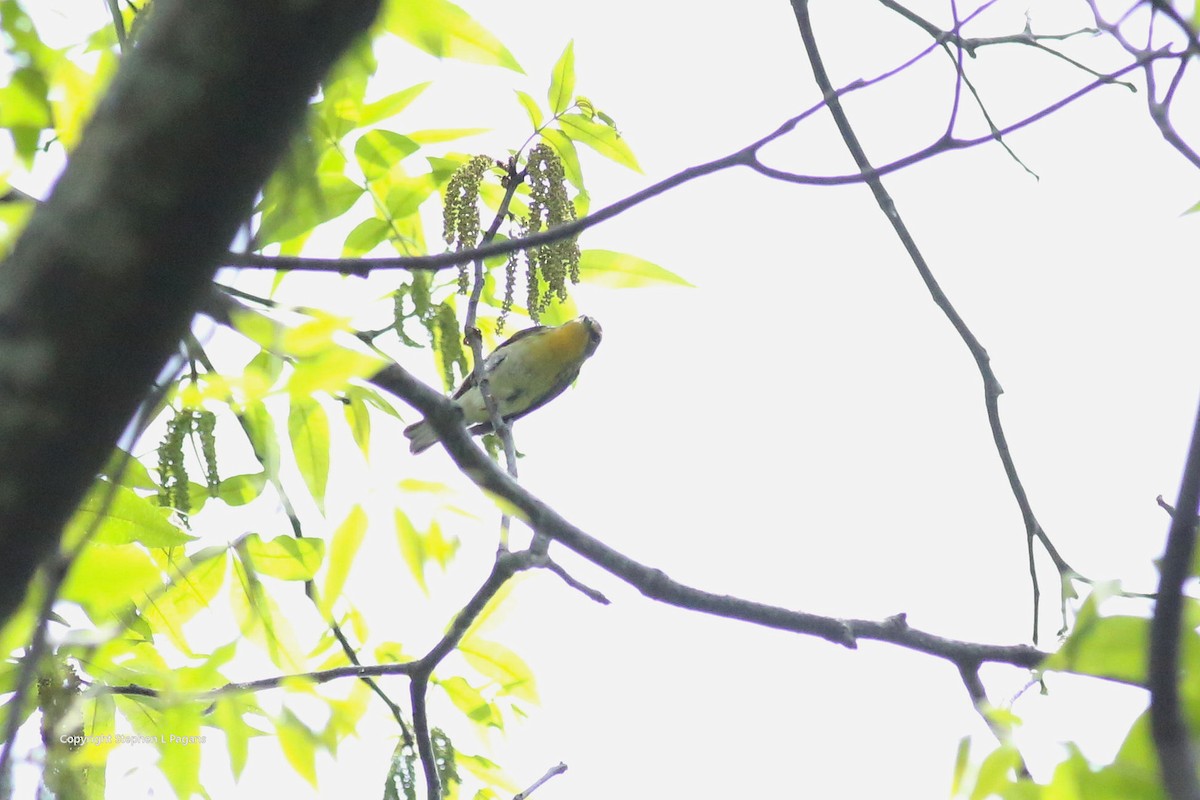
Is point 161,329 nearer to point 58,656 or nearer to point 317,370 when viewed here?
point 317,370

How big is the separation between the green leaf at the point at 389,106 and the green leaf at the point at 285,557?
1013 millimetres

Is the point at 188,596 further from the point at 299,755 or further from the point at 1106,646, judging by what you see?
the point at 1106,646

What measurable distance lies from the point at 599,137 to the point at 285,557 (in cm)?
132

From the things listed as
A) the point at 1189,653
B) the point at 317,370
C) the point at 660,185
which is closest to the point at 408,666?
the point at 317,370

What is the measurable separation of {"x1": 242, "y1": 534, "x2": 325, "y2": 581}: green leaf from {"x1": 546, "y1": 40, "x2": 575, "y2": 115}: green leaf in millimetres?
1285

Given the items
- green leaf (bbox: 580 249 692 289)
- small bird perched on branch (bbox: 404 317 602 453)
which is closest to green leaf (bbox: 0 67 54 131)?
green leaf (bbox: 580 249 692 289)

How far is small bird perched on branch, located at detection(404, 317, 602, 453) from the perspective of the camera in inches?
268

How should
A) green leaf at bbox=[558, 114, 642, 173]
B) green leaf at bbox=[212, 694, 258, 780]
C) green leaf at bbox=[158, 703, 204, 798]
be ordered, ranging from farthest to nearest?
green leaf at bbox=[558, 114, 642, 173] → green leaf at bbox=[158, 703, 204, 798] → green leaf at bbox=[212, 694, 258, 780]

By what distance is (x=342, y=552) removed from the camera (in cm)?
218

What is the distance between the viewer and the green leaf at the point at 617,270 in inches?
118

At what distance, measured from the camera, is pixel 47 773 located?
63.4 inches

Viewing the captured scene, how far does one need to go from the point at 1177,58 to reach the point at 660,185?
127 cm

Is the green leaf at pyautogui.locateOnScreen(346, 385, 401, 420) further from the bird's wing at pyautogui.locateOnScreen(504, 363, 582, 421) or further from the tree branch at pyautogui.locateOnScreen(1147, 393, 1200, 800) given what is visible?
the bird's wing at pyautogui.locateOnScreen(504, 363, 582, 421)

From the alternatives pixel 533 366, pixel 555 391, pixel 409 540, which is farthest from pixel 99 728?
pixel 555 391
